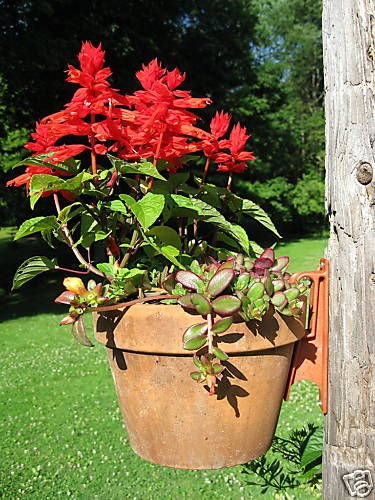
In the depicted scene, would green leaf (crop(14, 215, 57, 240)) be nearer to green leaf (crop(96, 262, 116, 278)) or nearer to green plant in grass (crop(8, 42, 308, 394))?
green plant in grass (crop(8, 42, 308, 394))

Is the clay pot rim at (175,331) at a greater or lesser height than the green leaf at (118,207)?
lesser

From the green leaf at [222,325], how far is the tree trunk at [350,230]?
9.7 inches

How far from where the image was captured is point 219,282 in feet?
3.89

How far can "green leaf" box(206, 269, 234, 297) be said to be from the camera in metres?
1.18

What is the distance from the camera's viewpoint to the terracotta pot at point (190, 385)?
1.24 meters

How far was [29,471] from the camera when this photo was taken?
395 cm

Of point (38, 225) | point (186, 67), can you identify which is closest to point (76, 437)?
point (38, 225)

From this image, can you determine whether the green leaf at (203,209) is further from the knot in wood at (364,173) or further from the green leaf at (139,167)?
the knot in wood at (364,173)

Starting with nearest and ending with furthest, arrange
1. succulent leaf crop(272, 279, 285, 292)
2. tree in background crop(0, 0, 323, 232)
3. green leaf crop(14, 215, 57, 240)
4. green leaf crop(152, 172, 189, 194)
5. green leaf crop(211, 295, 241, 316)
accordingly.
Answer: green leaf crop(211, 295, 241, 316) < succulent leaf crop(272, 279, 285, 292) < green leaf crop(14, 215, 57, 240) < green leaf crop(152, 172, 189, 194) < tree in background crop(0, 0, 323, 232)

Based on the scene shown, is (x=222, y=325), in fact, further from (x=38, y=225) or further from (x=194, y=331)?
(x=38, y=225)

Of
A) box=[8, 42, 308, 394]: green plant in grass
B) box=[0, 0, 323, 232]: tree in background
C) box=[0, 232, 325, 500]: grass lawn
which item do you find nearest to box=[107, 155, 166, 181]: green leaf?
box=[8, 42, 308, 394]: green plant in grass

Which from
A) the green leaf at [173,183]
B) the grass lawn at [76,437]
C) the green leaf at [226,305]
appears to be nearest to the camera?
the green leaf at [226,305]

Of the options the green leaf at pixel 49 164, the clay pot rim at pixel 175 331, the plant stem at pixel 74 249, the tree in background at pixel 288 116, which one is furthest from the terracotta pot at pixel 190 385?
the tree in background at pixel 288 116

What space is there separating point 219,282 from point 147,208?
0.24 m
